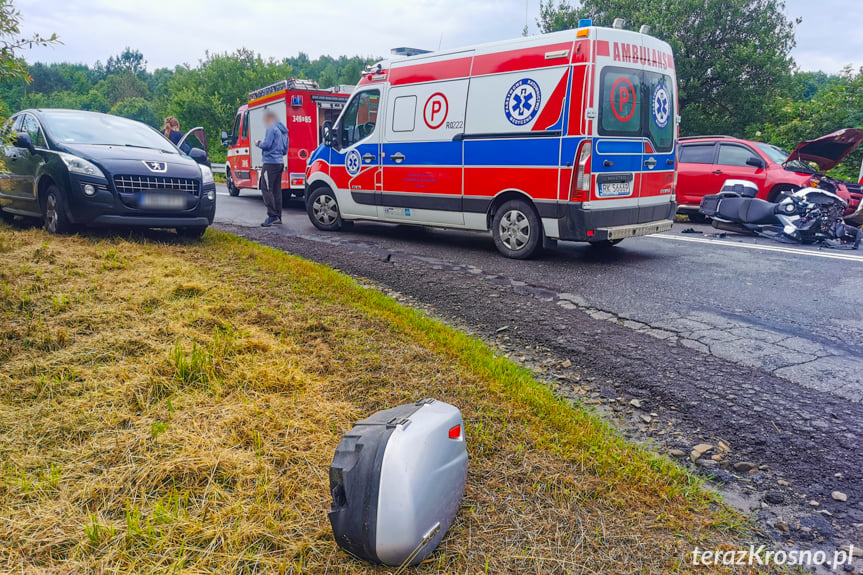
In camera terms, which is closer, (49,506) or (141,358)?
(49,506)

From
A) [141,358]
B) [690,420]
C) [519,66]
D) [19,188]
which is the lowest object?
[690,420]

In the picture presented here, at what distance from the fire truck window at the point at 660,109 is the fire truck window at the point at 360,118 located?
3.82m

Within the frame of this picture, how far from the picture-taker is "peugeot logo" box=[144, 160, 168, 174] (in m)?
6.77

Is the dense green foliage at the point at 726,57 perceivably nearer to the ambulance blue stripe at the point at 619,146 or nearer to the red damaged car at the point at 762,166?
the red damaged car at the point at 762,166

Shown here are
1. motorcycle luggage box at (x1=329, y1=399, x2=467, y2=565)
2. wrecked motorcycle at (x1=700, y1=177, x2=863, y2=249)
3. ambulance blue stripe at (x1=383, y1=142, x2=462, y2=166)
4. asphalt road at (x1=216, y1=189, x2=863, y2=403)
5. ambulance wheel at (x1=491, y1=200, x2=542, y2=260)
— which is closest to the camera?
motorcycle luggage box at (x1=329, y1=399, x2=467, y2=565)

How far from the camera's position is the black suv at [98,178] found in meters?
6.43

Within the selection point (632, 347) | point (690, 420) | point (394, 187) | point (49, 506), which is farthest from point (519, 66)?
point (49, 506)

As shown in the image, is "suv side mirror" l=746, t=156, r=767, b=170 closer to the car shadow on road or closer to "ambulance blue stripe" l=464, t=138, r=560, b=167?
"ambulance blue stripe" l=464, t=138, r=560, b=167

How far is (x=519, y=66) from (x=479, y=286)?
297 cm

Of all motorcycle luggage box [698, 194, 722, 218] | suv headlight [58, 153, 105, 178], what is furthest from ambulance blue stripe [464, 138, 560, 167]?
motorcycle luggage box [698, 194, 722, 218]

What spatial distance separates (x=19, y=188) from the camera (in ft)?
24.0

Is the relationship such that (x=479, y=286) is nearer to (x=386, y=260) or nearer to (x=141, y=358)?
(x=386, y=260)

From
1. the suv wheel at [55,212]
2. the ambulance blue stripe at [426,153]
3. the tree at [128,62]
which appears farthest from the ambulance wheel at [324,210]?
the tree at [128,62]

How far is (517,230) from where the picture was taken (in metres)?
7.09
